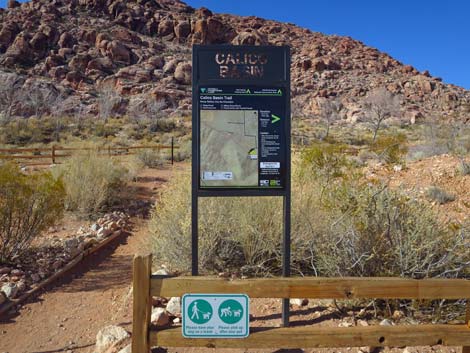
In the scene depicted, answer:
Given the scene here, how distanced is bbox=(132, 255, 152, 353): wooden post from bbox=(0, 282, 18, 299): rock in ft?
8.05

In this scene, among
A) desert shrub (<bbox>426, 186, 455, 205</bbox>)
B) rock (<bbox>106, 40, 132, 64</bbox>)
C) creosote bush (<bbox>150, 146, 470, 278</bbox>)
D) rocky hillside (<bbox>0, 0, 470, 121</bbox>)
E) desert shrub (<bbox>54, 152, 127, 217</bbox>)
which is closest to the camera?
creosote bush (<bbox>150, 146, 470, 278</bbox>)

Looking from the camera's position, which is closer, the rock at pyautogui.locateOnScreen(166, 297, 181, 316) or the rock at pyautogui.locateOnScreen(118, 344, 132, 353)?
the rock at pyautogui.locateOnScreen(118, 344, 132, 353)

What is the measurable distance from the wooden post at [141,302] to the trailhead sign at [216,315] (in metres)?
0.24

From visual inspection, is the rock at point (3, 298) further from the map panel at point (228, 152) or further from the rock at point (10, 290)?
the map panel at point (228, 152)

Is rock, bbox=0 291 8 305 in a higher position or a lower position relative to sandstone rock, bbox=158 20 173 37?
lower

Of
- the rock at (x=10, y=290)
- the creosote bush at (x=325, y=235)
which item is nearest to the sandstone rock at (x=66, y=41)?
the creosote bush at (x=325, y=235)

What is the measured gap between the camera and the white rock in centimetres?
395

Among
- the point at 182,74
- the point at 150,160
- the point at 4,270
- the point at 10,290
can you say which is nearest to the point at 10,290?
the point at 10,290

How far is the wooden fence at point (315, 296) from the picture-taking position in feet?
7.47

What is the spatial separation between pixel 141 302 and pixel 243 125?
5.16ft

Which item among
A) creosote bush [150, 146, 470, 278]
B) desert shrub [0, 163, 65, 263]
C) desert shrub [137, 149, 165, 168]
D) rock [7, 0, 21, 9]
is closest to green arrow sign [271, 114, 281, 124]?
creosote bush [150, 146, 470, 278]

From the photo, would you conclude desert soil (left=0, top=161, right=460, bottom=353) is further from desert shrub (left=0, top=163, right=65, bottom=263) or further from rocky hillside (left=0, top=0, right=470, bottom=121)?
rocky hillside (left=0, top=0, right=470, bottom=121)

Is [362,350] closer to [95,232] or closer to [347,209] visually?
[347,209]

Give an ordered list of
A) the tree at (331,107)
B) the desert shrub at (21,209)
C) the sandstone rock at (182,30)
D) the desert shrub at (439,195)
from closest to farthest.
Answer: the desert shrub at (21,209) < the desert shrub at (439,195) < the tree at (331,107) < the sandstone rock at (182,30)
